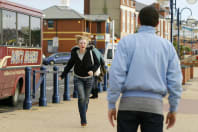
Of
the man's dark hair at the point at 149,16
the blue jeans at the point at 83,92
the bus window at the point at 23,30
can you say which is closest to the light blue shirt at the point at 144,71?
the man's dark hair at the point at 149,16

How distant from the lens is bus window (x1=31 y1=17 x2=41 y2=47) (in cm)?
1427

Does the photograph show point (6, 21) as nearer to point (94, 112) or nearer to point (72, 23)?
point (94, 112)

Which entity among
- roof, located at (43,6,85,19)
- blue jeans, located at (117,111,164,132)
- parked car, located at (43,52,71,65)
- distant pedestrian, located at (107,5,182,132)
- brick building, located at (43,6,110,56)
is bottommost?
parked car, located at (43,52,71,65)

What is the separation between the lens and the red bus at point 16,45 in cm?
1187

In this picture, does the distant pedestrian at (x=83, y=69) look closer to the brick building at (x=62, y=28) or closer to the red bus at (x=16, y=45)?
the red bus at (x=16, y=45)

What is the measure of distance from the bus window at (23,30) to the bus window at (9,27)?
1.18 feet

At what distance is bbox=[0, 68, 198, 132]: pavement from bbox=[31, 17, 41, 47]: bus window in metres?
2.56

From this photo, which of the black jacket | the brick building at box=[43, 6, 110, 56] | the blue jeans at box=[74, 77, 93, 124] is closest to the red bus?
the black jacket

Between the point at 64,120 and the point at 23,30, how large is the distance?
14.9ft

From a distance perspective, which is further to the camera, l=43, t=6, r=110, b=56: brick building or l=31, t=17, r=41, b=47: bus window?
l=43, t=6, r=110, b=56: brick building

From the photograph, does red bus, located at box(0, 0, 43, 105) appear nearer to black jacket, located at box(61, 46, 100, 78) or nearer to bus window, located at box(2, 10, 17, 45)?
bus window, located at box(2, 10, 17, 45)

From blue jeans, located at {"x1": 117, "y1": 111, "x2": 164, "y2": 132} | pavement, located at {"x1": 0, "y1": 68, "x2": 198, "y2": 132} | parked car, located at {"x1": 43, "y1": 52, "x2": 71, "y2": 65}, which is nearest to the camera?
blue jeans, located at {"x1": 117, "y1": 111, "x2": 164, "y2": 132}

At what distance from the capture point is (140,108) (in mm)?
4160

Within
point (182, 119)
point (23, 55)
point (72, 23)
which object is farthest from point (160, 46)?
point (72, 23)
